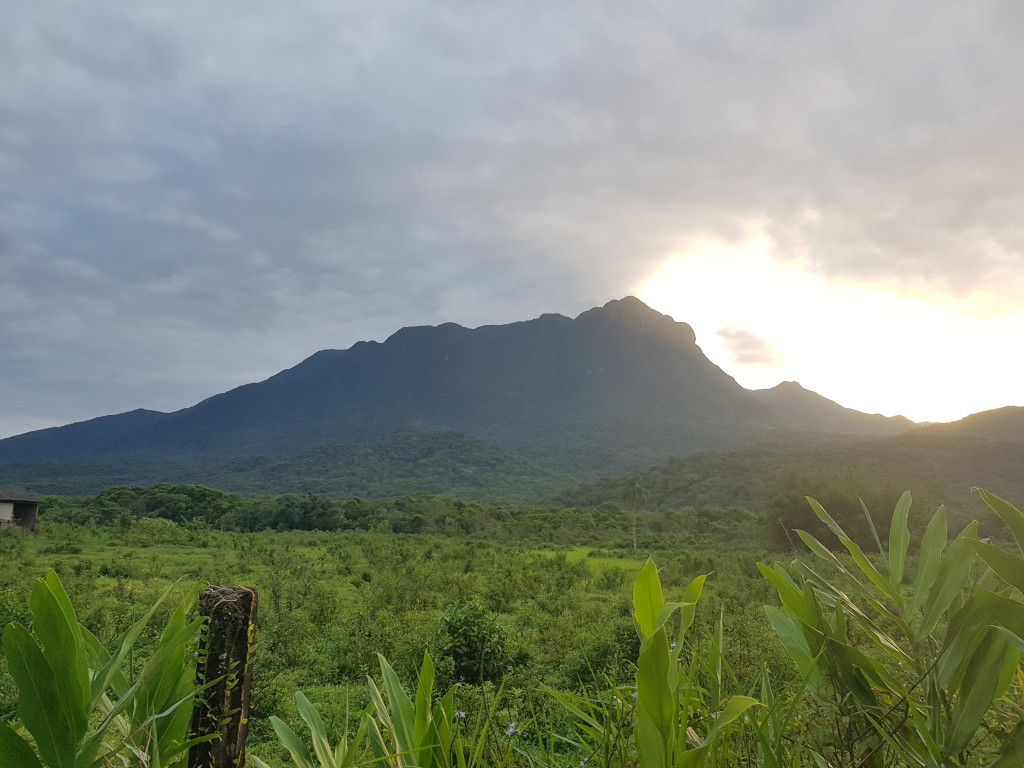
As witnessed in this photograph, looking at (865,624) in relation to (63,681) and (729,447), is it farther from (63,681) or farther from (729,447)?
(729,447)

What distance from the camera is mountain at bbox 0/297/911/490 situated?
95.1 meters

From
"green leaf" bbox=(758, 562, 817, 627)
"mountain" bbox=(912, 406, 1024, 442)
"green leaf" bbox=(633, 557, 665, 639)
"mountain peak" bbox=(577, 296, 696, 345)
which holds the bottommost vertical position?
"mountain" bbox=(912, 406, 1024, 442)

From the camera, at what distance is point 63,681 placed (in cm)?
60

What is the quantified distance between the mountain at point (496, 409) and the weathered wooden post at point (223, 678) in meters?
81.2

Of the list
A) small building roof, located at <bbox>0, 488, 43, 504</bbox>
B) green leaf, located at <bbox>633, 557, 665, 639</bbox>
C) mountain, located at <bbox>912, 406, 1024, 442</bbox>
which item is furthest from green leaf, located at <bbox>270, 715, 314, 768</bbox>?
mountain, located at <bbox>912, 406, 1024, 442</bbox>

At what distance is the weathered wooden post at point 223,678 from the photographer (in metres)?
1.03

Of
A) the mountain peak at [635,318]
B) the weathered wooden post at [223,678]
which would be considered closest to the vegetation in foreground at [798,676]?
the weathered wooden post at [223,678]

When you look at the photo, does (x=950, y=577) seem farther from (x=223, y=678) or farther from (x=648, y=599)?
(x=223, y=678)

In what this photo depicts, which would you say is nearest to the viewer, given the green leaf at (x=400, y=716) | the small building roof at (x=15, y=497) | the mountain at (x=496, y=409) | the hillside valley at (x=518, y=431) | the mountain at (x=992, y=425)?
the green leaf at (x=400, y=716)

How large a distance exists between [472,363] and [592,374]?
31212mm

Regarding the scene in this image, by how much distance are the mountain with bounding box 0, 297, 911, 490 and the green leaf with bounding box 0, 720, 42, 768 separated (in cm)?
8172

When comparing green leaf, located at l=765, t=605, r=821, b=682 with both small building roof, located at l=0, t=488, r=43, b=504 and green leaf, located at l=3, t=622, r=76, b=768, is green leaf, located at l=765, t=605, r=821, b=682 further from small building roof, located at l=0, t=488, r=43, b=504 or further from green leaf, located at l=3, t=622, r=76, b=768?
small building roof, located at l=0, t=488, r=43, b=504

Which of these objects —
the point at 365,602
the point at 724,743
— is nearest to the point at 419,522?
the point at 365,602

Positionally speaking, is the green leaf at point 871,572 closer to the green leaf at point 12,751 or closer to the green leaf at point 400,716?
the green leaf at point 400,716
